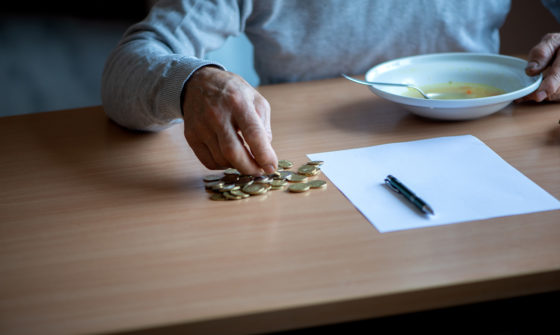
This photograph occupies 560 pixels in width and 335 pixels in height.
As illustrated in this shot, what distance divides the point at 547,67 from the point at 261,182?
0.69 meters

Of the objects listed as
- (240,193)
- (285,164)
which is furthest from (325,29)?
(240,193)

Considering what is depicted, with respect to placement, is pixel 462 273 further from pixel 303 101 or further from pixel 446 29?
pixel 446 29

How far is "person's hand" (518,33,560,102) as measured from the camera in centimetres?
105

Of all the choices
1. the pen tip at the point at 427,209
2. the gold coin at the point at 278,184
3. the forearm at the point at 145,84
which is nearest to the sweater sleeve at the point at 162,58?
the forearm at the point at 145,84

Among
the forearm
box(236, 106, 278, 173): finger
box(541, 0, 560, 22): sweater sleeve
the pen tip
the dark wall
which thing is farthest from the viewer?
the dark wall

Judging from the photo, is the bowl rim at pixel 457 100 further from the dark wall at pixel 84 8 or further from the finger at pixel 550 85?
the dark wall at pixel 84 8

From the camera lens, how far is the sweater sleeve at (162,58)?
95 centimetres

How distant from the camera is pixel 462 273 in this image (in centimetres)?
59

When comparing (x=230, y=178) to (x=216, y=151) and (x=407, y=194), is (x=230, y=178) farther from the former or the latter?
(x=407, y=194)

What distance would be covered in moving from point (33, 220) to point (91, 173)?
161mm

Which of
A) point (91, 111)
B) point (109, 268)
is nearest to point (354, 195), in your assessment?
point (109, 268)

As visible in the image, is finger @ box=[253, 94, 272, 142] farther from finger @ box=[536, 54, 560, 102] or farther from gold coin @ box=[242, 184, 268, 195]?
finger @ box=[536, 54, 560, 102]

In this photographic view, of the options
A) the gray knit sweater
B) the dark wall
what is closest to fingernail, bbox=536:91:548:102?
the gray knit sweater

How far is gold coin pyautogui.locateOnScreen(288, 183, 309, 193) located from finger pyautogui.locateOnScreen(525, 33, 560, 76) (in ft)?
1.86
